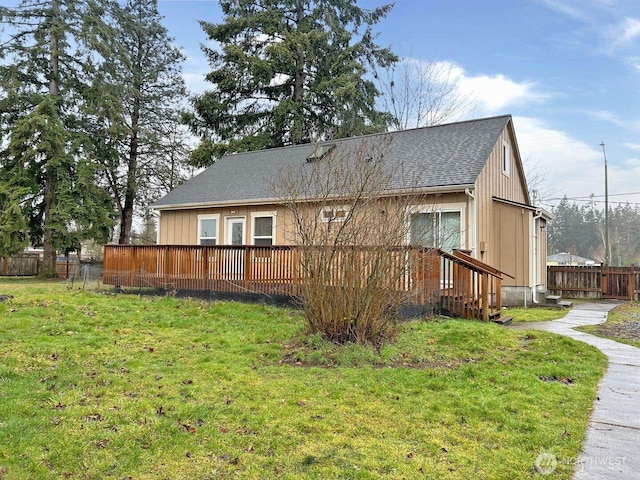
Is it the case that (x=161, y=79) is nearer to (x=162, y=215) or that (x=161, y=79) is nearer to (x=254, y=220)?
(x=162, y=215)

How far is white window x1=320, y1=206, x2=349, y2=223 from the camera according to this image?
5.90 m

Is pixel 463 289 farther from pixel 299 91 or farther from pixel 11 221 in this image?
pixel 299 91

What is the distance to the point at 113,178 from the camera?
24016mm

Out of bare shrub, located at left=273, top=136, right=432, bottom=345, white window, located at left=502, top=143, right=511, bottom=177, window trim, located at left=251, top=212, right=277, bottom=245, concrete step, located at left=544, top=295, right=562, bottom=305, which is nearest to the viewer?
bare shrub, located at left=273, top=136, right=432, bottom=345

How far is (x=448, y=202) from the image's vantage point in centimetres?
1096

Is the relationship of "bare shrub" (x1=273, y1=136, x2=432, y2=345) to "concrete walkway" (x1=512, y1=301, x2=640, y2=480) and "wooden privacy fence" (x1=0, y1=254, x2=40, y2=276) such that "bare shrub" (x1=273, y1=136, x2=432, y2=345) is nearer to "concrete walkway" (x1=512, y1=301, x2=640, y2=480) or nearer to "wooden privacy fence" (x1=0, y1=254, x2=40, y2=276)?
"concrete walkway" (x1=512, y1=301, x2=640, y2=480)

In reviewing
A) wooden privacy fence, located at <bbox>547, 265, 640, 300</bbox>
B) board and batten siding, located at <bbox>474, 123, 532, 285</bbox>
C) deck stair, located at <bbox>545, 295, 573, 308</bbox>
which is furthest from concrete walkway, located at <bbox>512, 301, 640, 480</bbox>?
wooden privacy fence, located at <bbox>547, 265, 640, 300</bbox>

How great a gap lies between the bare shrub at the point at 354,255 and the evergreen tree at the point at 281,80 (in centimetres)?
1811

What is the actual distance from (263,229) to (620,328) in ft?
31.0

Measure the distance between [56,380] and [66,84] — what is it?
19938mm

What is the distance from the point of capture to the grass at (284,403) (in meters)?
2.86

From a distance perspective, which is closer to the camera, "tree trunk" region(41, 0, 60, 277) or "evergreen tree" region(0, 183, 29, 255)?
"evergreen tree" region(0, 183, 29, 255)

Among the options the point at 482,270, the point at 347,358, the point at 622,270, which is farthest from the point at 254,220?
the point at 622,270

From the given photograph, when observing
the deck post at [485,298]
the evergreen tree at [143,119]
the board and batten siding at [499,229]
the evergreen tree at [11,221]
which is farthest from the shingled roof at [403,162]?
the evergreen tree at [143,119]
